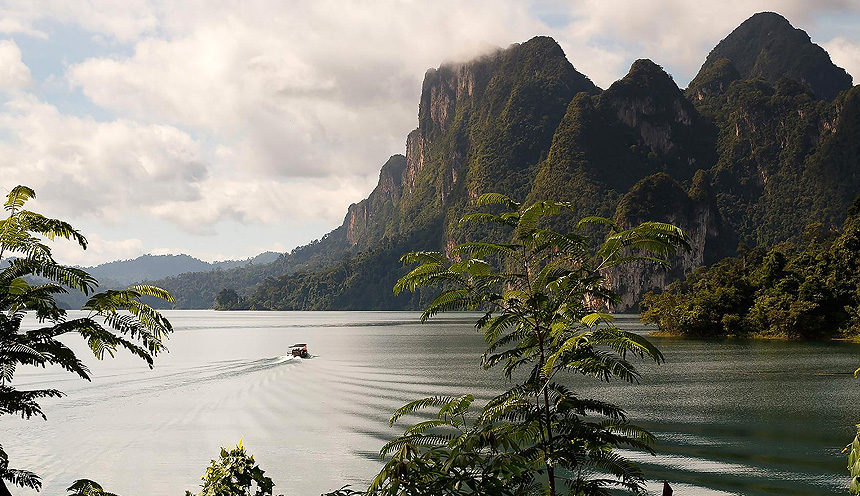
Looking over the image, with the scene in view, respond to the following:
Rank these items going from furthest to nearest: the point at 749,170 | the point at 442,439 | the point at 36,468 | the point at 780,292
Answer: the point at 749,170 < the point at 780,292 < the point at 36,468 < the point at 442,439

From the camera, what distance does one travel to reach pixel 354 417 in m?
27.6

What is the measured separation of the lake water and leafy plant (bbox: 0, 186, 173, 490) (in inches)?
421

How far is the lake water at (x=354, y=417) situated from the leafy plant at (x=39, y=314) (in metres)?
10.7

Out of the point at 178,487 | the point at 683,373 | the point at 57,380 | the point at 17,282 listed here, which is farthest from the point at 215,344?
the point at 17,282

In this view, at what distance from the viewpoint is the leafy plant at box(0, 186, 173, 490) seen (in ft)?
21.3

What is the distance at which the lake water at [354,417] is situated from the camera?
1788 cm

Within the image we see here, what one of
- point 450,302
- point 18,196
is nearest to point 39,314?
point 18,196

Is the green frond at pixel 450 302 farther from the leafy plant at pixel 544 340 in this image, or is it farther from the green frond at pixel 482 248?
the green frond at pixel 482 248

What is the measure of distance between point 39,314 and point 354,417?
71.1 ft

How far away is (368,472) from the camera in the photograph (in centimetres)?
1828

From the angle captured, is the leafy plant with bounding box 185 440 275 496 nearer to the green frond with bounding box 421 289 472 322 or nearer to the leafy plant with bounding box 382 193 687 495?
the leafy plant with bounding box 382 193 687 495

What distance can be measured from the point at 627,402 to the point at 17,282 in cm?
2565

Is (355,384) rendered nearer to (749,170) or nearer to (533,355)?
(533,355)

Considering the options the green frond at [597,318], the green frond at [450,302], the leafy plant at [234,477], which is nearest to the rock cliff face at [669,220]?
the green frond at [450,302]
